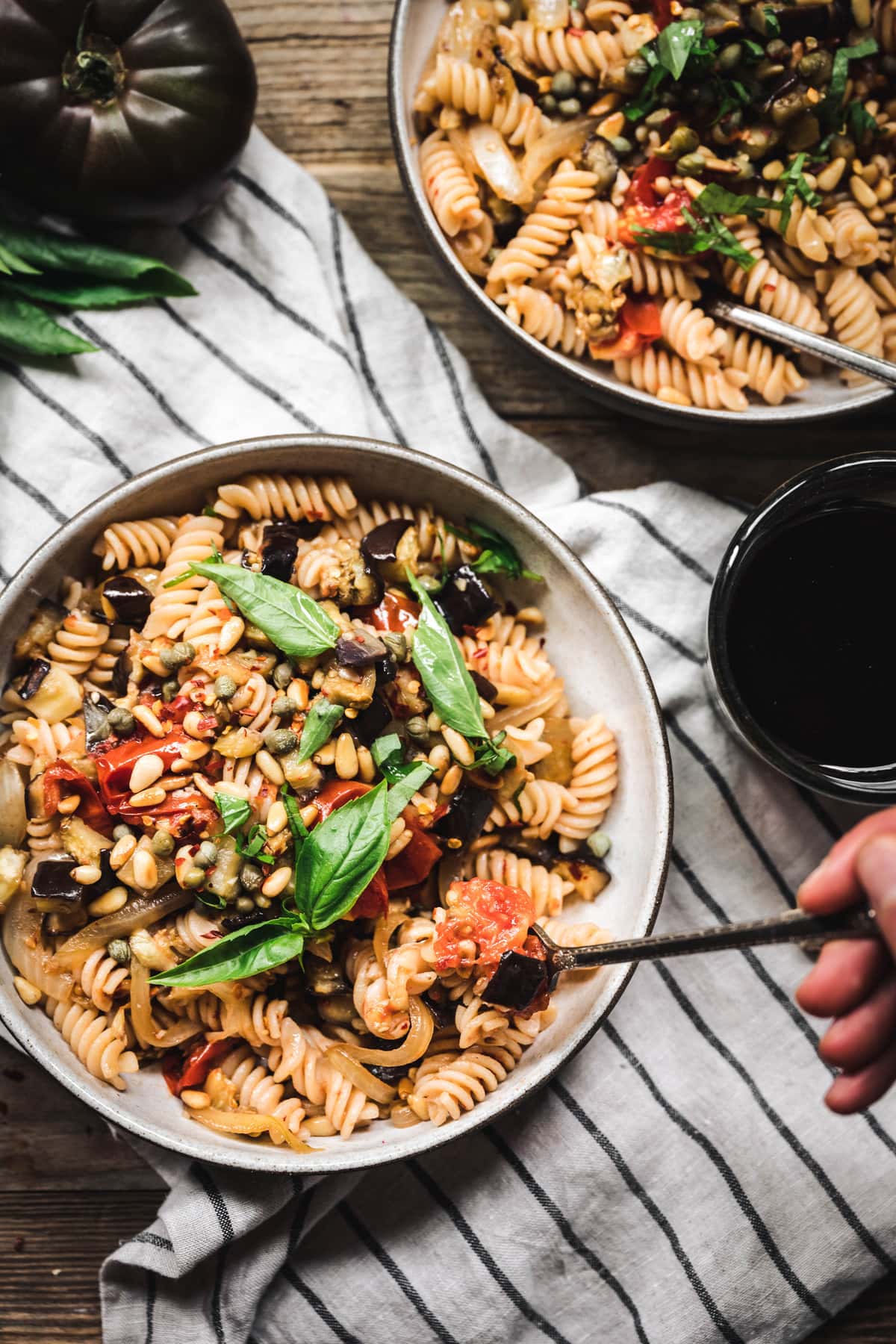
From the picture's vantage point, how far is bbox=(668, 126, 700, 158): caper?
129 inches

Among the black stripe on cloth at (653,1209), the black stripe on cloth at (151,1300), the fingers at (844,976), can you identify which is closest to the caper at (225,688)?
the fingers at (844,976)

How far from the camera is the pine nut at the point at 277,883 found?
2.78 metres

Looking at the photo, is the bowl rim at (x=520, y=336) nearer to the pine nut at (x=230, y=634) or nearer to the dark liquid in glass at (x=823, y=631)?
the dark liquid in glass at (x=823, y=631)

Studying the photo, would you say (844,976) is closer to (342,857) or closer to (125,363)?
(342,857)

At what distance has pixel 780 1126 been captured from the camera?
3.58m

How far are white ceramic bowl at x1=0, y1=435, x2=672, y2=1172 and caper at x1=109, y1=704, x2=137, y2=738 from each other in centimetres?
39

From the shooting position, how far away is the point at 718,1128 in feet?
11.7

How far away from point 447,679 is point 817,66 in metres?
2.17

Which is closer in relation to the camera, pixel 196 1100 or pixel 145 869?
pixel 145 869

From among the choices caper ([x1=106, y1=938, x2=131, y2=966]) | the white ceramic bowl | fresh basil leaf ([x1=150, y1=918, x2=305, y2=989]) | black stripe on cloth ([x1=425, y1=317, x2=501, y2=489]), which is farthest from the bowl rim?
caper ([x1=106, y1=938, x2=131, y2=966])

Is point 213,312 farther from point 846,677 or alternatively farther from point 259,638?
point 846,677

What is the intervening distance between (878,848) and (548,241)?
215cm

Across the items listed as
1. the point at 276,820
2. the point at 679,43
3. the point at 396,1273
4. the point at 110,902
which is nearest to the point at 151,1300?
the point at 396,1273

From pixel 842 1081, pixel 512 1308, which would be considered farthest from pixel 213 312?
pixel 512 1308
